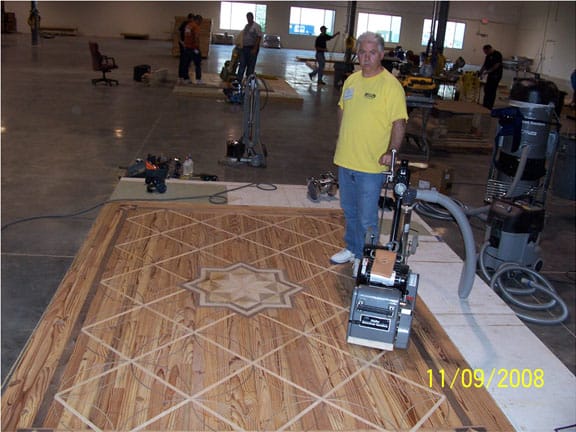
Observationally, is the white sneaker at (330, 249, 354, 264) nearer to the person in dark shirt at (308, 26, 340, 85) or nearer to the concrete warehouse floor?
the concrete warehouse floor

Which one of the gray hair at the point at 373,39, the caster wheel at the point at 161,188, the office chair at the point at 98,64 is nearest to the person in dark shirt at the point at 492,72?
the office chair at the point at 98,64

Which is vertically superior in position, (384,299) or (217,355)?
(384,299)

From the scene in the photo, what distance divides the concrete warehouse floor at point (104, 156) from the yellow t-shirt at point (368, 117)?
5.53ft

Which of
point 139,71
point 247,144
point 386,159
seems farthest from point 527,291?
point 139,71

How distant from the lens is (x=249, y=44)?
12.2 meters

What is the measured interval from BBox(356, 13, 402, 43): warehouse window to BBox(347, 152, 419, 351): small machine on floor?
2892cm

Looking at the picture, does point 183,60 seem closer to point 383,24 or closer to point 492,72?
point 492,72

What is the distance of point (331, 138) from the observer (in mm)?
9406

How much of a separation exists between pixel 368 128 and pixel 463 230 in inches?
34.5

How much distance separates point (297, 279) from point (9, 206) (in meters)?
3.05

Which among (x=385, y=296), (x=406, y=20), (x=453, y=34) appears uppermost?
(x=406, y=20)

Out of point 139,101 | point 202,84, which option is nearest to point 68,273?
point 139,101

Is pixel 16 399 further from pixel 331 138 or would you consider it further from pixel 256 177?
pixel 331 138
